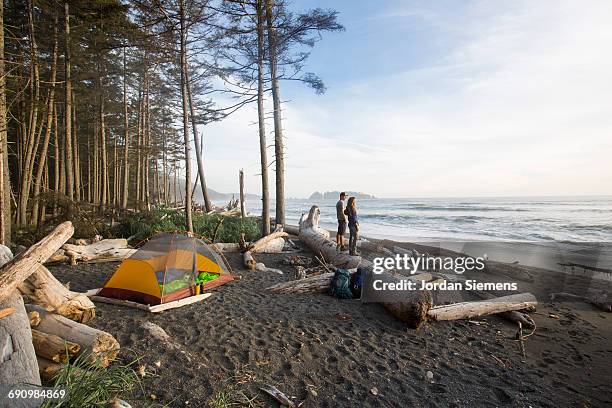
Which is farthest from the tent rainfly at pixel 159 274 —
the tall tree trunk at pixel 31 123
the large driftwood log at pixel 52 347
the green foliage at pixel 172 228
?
the tall tree trunk at pixel 31 123

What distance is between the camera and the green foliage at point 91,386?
239cm

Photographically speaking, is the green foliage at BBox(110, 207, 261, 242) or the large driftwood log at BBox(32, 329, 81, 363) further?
the green foliage at BBox(110, 207, 261, 242)

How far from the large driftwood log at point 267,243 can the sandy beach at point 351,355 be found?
13.8ft

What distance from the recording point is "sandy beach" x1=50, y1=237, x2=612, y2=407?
3506mm

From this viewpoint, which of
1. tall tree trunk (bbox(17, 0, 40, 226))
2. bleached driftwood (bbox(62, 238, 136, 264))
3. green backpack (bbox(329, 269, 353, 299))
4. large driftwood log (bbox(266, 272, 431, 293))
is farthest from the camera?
tall tree trunk (bbox(17, 0, 40, 226))

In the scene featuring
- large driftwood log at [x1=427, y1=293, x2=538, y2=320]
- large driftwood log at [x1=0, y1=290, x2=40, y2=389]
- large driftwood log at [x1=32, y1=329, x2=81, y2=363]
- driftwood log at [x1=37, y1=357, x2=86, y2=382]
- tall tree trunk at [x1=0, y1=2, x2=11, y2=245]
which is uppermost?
tall tree trunk at [x1=0, y1=2, x2=11, y2=245]

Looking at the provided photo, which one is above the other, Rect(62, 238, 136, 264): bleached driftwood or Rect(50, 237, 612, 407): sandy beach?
Rect(62, 238, 136, 264): bleached driftwood

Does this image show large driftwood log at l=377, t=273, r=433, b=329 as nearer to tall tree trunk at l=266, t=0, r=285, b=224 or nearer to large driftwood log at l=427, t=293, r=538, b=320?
large driftwood log at l=427, t=293, r=538, b=320

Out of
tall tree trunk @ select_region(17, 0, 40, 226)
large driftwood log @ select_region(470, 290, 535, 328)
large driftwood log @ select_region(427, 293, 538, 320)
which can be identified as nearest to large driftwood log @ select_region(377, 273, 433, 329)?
large driftwood log @ select_region(427, 293, 538, 320)

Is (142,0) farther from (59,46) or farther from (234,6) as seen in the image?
(59,46)

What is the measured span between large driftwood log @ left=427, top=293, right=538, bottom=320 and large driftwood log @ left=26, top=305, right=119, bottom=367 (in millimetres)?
5082

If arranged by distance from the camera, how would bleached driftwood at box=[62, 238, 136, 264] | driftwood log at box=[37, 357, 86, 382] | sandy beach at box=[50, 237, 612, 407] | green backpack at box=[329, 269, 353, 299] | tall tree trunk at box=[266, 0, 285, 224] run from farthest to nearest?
1. tall tree trunk at box=[266, 0, 285, 224]
2. bleached driftwood at box=[62, 238, 136, 264]
3. green backpack at box=[329, 269, 353, 299]
4. sandy beach at box=[50, 237, 612, 407]
5. driftwood log at box=[37, 357, 86, 382]

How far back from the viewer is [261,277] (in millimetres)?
8133

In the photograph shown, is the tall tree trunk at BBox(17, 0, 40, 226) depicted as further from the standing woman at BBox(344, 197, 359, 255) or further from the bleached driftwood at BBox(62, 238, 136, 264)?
the standing woman at BBox(344, 197, 359, 255)
